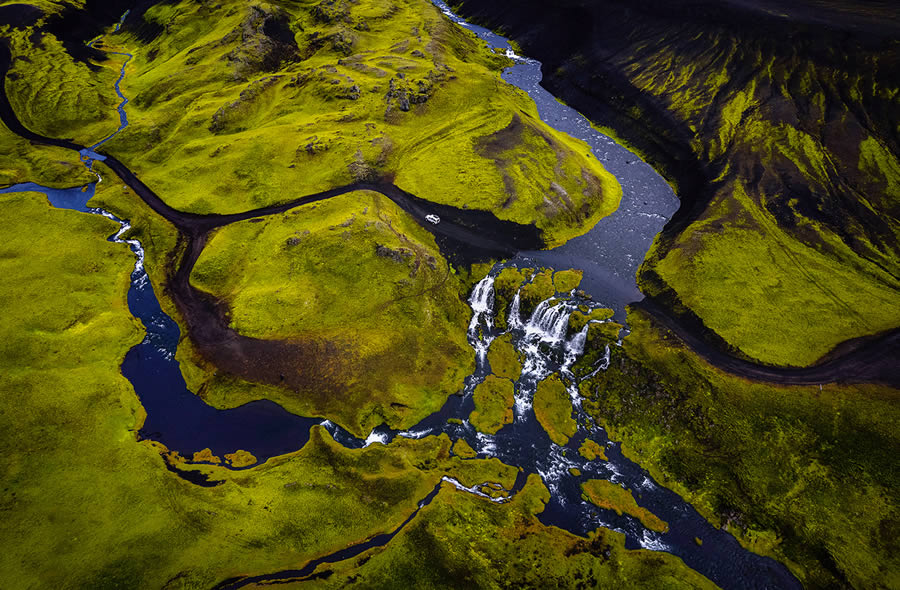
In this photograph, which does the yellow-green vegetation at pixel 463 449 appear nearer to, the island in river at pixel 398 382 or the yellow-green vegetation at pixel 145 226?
the island in river at pixel 398 382

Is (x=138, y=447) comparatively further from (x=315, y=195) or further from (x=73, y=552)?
(x=315, y=195)

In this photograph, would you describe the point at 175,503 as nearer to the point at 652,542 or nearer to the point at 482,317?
the point at 482,317

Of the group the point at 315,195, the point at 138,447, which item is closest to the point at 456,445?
the point at 138,447

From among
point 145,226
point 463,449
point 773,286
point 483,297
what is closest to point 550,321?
point 483,297

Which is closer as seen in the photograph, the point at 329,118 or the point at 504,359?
the point at 504,359

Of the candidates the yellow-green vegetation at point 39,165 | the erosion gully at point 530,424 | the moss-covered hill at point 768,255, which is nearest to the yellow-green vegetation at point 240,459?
the erosion gully at point 530,424

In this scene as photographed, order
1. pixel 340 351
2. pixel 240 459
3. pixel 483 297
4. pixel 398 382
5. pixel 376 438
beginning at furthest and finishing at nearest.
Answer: pixel 483 297
pixel 340 351
pixel 398 382
pixel 376 438
pixel 240 459
